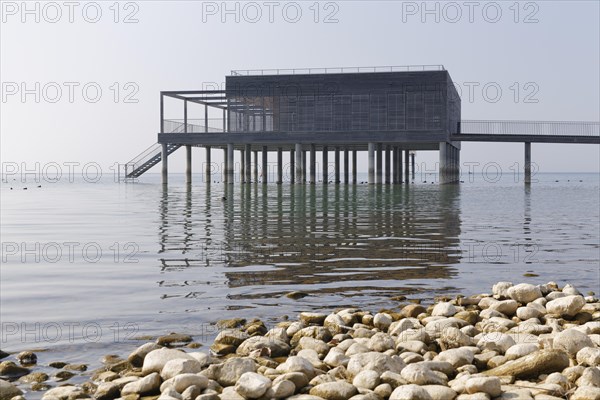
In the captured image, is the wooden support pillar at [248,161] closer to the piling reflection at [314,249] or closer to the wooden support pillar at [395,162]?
the wooden support pillar at [395,162]

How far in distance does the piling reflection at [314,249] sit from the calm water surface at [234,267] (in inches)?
1.3

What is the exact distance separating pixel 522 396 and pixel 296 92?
5495 centimetres

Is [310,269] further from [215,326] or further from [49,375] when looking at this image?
[49,375]

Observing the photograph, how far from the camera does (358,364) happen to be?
6.02 m

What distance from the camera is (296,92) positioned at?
5944 cm

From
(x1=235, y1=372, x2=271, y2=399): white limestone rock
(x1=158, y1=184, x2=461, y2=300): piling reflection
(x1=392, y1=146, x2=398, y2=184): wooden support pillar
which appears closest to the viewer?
(x1=235, y1=372, x2=271, y2=399): white limestone rock

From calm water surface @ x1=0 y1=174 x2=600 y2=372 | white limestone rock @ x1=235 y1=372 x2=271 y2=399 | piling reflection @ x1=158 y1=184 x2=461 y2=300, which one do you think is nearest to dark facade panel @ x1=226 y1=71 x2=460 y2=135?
piling reflection @ x1=158 y1=184 x2=461 y2=300

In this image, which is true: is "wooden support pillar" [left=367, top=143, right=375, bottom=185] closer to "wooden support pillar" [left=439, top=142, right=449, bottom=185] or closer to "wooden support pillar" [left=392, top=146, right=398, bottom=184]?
"wooden support pillar" [left=439, top=142, right=449, bottom=185]

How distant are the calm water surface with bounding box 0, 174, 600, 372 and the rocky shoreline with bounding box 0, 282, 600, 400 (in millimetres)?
741

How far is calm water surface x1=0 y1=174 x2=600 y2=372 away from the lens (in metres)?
8.49

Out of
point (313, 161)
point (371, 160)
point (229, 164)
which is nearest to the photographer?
point (371, 160)

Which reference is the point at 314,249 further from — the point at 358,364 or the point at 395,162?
the point at 395,162

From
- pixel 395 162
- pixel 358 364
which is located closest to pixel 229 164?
pixel 395 162

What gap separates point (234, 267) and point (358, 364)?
6613 millimetres
